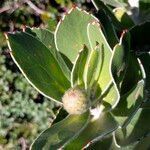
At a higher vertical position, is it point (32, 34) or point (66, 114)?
point (32, 34)

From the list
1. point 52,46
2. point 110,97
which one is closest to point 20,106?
point 52,46

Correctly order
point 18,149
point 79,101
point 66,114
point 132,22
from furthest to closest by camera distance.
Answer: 1. point 18,149
2. point 132,22
3. point 66,114
4. point 79,101

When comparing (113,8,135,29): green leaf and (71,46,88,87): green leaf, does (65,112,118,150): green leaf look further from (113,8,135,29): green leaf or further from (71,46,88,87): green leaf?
(113,8,135,29): green leaf

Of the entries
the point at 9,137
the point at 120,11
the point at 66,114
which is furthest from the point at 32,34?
the point at 9,137

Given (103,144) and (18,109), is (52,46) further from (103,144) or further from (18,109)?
(18,109)

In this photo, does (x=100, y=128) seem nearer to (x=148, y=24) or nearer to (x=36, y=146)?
(x=36, y=146)

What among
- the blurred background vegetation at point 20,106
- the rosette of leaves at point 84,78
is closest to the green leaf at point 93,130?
the rosette of leaves at point 84,78

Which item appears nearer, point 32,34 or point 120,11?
point 32,34

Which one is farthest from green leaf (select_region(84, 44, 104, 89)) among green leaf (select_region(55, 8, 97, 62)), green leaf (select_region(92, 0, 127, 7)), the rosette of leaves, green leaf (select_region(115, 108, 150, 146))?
green leaf (select_region(92, 0, 127, 7))
